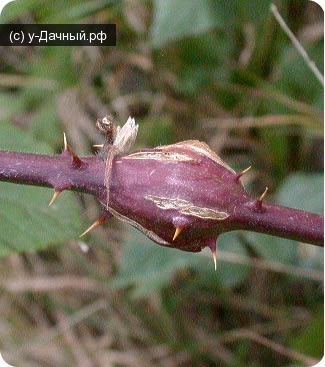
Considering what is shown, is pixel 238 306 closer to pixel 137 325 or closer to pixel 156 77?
pixel 137 325

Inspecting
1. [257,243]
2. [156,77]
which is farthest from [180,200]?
[156,77]

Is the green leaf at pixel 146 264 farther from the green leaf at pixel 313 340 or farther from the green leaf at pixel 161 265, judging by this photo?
the green leaf at pixel 313 340

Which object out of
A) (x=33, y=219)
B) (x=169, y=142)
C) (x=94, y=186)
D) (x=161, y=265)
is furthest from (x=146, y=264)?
(x=94, y=186)

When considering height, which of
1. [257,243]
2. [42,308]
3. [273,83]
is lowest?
[42,308]

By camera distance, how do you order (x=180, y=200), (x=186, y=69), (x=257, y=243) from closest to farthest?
(x=180, y=200) → (x=257, y=243) → (x=186, y=69)

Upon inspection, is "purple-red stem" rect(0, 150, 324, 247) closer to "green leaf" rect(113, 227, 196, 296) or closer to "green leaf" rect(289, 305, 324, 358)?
"green leaf" rect(289, 305, 324, 358)

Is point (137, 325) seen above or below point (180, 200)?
below
